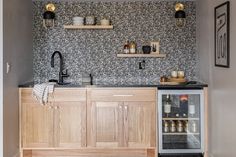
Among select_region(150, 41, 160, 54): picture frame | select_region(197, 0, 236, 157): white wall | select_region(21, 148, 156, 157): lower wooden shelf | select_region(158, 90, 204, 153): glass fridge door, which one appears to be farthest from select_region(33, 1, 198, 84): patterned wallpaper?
select_region(21, 148, 156, 157): lower wooden shelf

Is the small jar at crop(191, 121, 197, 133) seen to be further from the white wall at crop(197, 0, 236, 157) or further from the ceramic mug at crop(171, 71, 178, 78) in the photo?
the ceramic mug at crop(171, 71, 178, 78)

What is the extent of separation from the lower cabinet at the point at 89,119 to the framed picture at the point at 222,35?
3.08 feet

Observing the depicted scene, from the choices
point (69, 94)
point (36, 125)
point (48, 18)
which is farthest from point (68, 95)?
point (48, 18)

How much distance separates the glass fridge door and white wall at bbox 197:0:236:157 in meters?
0.22

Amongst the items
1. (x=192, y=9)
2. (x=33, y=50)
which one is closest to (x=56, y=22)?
(x=33, y=50)

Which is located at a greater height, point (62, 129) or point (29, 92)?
point (29, 92)

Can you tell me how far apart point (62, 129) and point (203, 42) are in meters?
2.04

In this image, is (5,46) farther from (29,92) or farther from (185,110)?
(185,110)

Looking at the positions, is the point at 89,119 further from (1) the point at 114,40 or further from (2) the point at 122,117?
(1) the point at 114,40

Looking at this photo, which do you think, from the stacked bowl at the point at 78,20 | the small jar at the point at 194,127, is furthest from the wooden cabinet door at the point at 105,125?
the stacked bowl at the point at 78,20

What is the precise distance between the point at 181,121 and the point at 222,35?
1364 millimetres

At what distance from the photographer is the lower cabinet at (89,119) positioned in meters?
4.55

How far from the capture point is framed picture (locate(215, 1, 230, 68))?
367 cm

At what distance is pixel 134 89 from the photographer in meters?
4.57
